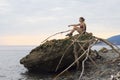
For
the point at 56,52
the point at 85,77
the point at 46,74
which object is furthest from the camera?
the point at 46,74

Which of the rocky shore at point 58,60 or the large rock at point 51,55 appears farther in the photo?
the large rock at point 51,55

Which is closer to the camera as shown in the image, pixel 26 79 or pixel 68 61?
pixel 68 61

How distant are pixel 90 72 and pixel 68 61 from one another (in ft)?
7.55

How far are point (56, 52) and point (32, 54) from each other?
3038mm

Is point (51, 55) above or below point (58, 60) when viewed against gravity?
above

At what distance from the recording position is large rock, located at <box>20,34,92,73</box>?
36.4 meters

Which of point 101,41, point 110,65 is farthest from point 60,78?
point 101,41

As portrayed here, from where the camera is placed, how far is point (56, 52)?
119ft

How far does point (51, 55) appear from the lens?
3659 cm

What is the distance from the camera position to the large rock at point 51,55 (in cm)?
3641

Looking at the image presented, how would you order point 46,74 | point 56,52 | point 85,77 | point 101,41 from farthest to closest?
1. point 46,74
2. point 56,52
3. point 85,77
4. point 101,41

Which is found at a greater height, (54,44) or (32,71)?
(54,44)

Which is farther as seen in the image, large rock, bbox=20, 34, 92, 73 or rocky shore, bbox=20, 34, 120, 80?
large rock, bbox=20, 34, 92, 73

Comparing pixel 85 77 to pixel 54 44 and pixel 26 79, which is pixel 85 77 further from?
pixel 26 79
